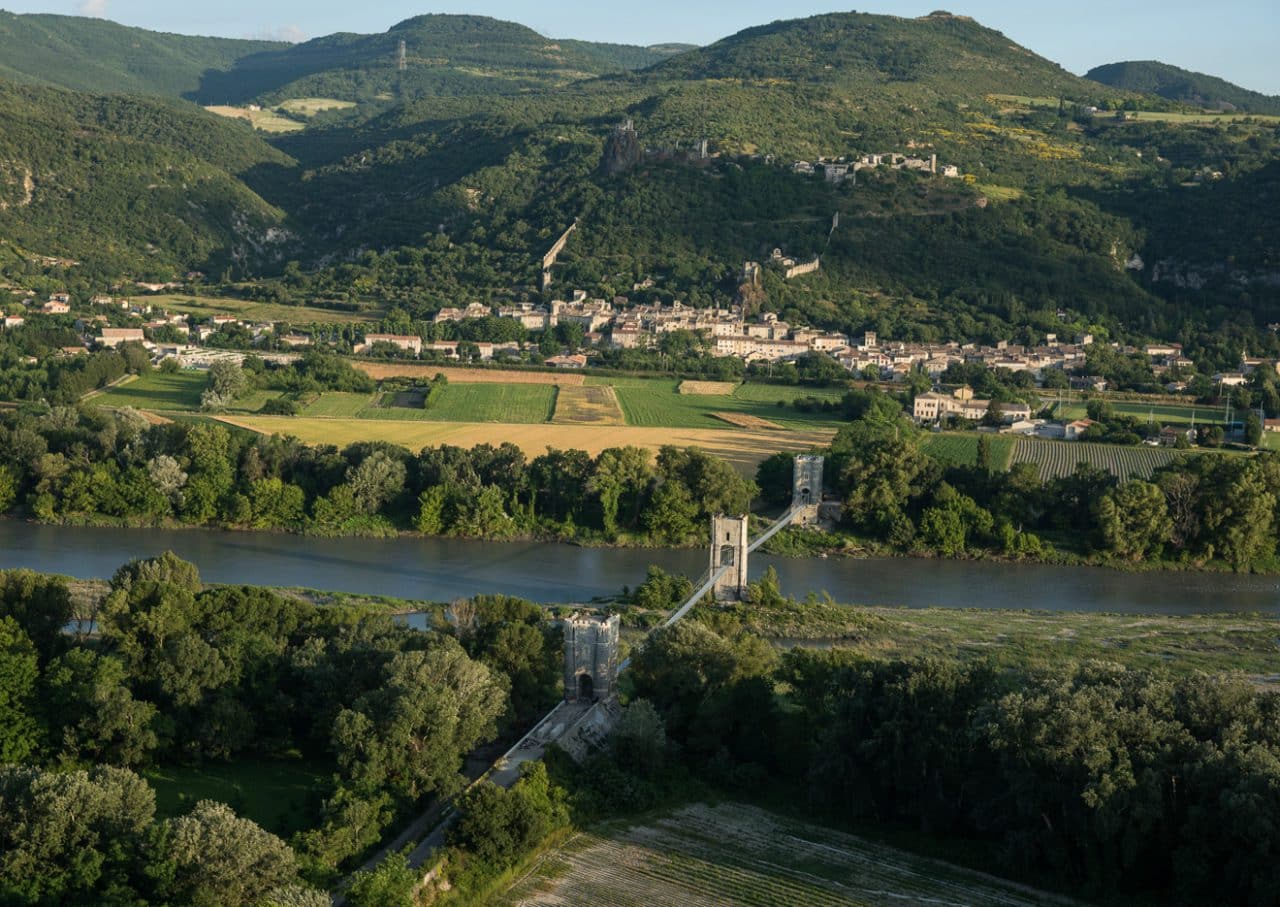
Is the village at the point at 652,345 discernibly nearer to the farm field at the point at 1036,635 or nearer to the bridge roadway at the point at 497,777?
the farm field at the point at 1036,635

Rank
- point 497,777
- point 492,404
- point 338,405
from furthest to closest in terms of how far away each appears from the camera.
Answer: point 492,404, point 338,405, point 497,777

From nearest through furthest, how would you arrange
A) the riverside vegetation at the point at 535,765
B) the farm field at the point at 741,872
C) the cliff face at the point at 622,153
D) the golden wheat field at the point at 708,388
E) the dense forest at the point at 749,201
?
the riverside vegetation at the point at 535,765
the farm field at the point at 741,872
the golden wheat field at the point at 708,388
the dense forest at the point at 749,201
the cliff face at the point at 622,153

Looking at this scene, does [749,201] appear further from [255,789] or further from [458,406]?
[255,789]

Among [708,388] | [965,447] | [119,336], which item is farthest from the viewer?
[119,336]

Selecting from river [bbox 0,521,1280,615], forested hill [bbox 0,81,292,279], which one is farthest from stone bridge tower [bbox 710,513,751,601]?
forested hill [bbox 0,81,292,279]

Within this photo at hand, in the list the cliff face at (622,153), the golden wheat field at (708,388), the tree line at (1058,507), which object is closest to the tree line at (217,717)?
the tree line at (1058,507)

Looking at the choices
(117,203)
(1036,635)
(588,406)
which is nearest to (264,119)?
(117,203)
